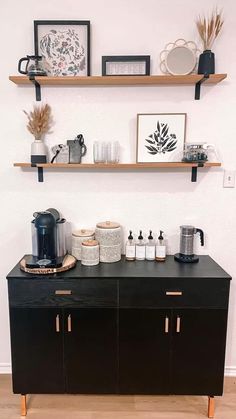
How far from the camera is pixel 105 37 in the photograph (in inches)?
79.4

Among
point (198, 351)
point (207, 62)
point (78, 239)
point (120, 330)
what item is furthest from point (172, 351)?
point (207, 62)

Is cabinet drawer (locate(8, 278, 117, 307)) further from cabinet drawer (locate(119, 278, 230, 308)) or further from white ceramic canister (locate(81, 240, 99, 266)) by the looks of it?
white ceramic canister (locate(81, 240, 99, 266))

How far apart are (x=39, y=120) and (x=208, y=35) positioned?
1.16 meters

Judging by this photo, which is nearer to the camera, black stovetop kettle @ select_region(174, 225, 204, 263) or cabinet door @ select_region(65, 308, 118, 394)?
cabinet door @ select_region(65, 308, 118, 394)

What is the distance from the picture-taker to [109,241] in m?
2.02

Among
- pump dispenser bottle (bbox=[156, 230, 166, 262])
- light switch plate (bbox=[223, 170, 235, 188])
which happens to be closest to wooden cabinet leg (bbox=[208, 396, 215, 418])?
pump dispenser bottle (bbox=[156, 230, 166, 262])

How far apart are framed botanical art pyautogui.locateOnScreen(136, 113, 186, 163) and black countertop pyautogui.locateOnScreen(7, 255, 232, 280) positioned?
67 centimetres

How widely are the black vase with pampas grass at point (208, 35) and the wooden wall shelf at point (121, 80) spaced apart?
7 cm

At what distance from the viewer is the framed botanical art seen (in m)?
2.07

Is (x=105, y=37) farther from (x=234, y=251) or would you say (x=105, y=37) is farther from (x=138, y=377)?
(x=138, y=377)

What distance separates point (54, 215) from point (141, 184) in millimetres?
613

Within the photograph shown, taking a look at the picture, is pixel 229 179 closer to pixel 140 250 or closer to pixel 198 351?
pixel 140 250

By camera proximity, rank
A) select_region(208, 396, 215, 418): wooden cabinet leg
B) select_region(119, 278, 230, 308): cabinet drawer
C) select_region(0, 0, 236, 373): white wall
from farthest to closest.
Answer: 1. select_region(0, 0, 236, 373): white wall
2. select_region(208, 396, 215, 418): wooden cabinet leg
3. select_region(119, 278, 230, 308): cabinet drawer

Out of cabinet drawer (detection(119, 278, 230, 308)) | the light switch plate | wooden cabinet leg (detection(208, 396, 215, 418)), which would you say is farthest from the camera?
the light switch plate
